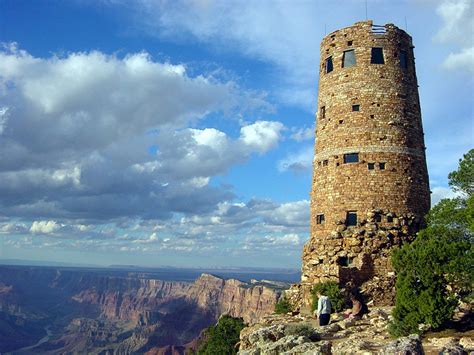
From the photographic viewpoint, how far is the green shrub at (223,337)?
4253 cm

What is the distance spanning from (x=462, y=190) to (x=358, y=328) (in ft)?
37.1

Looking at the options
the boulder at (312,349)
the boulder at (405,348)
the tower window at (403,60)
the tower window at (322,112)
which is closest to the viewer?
the boulder at (405,348)

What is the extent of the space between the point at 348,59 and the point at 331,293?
1847 centimetres

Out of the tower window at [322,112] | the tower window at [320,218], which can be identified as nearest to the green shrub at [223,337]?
the tower window at [320,218]

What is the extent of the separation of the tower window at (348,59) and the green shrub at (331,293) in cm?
1713

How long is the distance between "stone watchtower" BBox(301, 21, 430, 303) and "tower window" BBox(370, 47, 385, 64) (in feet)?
0.25

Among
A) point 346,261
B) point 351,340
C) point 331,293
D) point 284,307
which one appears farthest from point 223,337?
point 351,340

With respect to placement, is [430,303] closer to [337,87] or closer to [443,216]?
[443,216]

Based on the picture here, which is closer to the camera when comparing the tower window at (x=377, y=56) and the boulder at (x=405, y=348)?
the boulder at (x=405, y=348)

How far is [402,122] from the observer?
38.3 metres

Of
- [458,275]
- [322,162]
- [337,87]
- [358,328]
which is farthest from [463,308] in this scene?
[337,87]

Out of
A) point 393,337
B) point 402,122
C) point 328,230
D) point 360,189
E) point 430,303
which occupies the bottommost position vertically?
point 393,337

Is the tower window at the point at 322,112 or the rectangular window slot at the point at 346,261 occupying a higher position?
the tower window at the point at 322,112

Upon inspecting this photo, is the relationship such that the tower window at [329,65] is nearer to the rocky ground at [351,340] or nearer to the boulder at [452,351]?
the rocky ground at [351,340]
